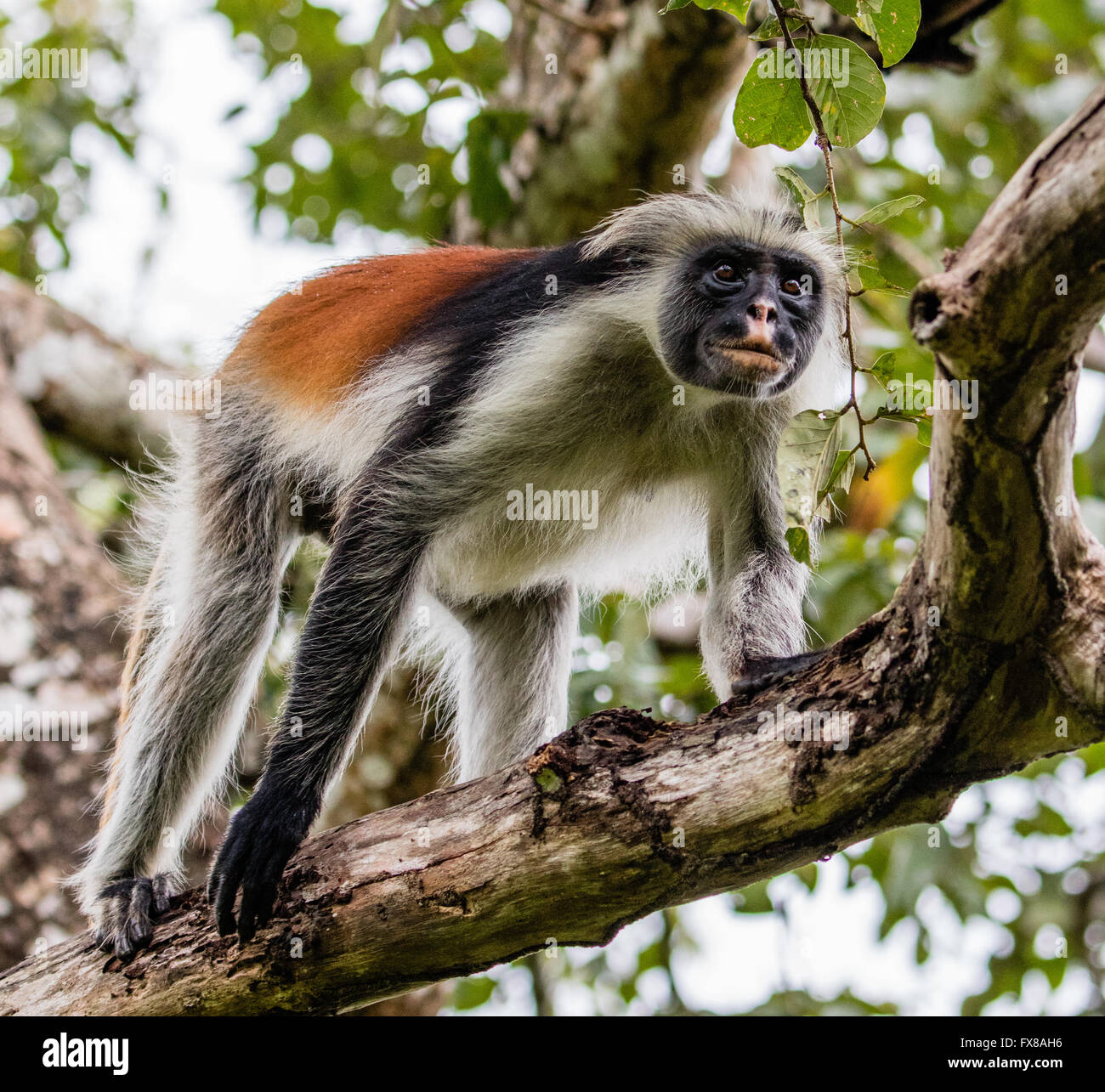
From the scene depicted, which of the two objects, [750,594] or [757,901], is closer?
[750,594]

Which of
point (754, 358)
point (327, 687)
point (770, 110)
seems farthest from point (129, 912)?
point (770, 110)

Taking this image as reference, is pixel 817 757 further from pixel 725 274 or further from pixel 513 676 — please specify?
pixel 513 676

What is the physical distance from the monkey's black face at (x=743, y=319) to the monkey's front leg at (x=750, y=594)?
2.26ft

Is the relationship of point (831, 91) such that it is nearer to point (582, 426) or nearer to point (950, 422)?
point (950, 422)

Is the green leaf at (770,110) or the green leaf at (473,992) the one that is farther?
the green leaf at (473,992)

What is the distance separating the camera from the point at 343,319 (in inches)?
222

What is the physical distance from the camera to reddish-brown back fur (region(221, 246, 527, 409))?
17.6 feet

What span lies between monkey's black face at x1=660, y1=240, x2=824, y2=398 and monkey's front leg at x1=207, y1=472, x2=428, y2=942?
129 cm

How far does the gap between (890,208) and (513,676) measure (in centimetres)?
325

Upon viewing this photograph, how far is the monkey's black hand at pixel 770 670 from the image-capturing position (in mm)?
3619

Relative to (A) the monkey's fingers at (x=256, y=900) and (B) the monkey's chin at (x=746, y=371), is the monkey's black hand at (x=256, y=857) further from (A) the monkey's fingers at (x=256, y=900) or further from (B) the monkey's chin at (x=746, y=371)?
(B) the monkey's chin at (x=746, y=371)

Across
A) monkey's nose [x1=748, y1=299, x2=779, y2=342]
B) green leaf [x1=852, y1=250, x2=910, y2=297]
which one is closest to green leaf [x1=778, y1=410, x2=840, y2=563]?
green leaf [x1=852, y1=250, x2=910, y2=297]

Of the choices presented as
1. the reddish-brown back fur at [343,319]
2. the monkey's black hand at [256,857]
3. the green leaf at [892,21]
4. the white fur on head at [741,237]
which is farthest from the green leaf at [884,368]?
the monkey's black hand at [256,857]

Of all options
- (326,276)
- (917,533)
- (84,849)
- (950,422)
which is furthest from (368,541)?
(917,533)
